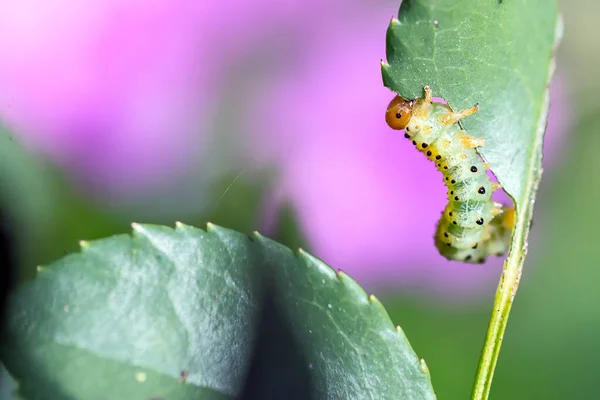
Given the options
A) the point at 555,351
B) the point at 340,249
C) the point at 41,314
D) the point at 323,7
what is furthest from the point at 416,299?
the point at 41,314

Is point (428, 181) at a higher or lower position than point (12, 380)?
higher

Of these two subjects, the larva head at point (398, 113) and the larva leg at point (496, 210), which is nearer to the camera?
the larva head at point (398, 113)

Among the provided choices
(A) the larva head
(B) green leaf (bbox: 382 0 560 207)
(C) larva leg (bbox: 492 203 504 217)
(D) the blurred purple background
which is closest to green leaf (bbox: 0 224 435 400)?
(B) green leaf (bbox: 382 0 560 207)

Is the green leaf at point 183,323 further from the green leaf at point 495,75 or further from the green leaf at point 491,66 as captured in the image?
the green leaf at point 491,66

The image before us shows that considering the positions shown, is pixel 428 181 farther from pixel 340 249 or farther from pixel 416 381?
pixel 416 381

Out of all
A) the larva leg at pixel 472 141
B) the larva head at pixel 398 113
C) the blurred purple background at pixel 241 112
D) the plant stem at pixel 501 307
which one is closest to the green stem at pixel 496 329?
the plant stem at pixel 501 307
